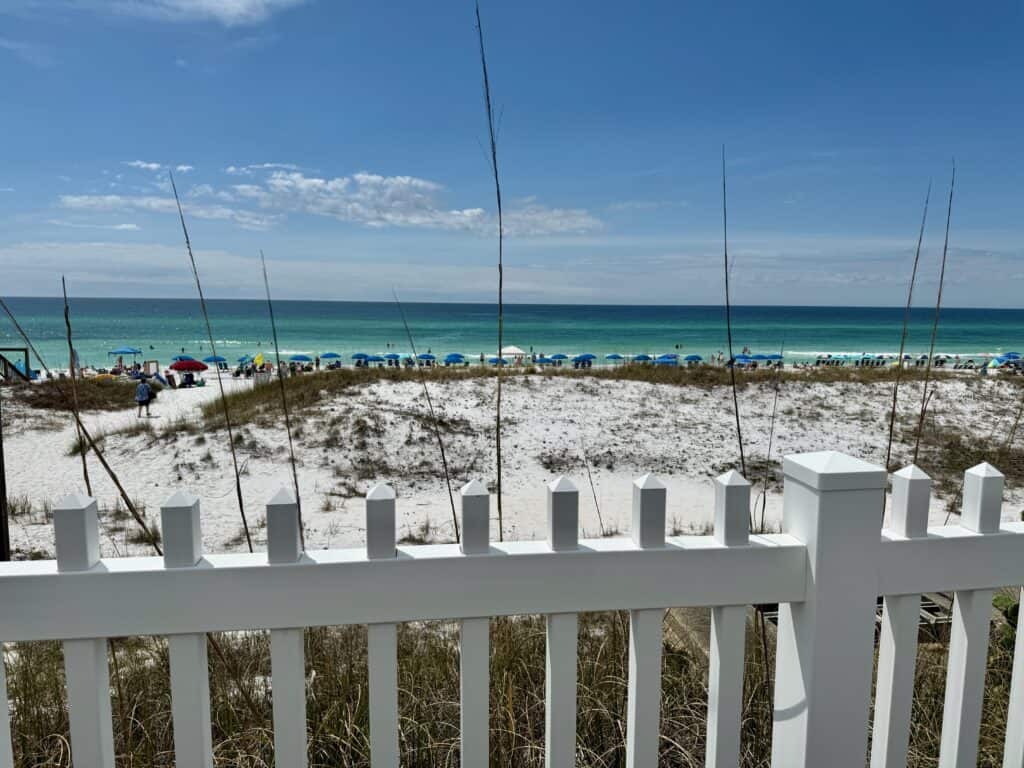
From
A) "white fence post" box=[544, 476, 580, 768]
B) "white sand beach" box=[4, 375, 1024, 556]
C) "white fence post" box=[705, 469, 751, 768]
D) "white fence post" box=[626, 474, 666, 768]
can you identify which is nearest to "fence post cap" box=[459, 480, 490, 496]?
"white fence post" box=[544, 476, 580, 768]

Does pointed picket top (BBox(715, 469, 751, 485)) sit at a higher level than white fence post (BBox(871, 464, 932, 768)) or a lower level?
higher

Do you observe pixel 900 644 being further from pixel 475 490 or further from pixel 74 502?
pixel 74 502

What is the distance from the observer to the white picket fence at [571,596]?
3.71 feet

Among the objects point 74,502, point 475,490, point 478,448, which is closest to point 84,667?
point 74,502

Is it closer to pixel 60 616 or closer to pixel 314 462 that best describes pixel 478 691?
pixel 60 616

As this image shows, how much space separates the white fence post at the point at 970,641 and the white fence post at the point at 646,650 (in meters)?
0.63

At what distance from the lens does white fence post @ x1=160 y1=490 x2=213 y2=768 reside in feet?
3.69

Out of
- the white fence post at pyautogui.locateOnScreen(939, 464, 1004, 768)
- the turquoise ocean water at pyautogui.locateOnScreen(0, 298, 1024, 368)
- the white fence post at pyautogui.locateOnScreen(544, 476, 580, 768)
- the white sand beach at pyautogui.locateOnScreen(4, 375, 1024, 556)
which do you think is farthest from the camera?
the turquoise ocean water at pyautogui.locateOnScreen(0, 298, 1024, 368)

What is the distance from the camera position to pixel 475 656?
48.0 inches

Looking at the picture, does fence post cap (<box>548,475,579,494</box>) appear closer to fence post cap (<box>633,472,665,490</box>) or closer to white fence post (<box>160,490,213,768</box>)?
fence post cap (<box>633,472,665,490</box>)

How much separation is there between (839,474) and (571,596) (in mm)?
523

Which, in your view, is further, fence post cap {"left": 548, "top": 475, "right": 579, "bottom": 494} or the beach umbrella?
the beach umbrella

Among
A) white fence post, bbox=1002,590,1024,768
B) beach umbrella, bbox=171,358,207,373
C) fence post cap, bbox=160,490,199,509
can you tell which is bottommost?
beach umbrella, bbox=171,358,207,373

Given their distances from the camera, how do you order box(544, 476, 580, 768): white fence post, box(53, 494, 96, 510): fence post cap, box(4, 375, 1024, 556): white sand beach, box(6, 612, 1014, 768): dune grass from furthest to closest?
box(4, 375, 1024, 556): white sand beach → box(6, 612, 1014, 768): dune grass → box(544, 476, 580, 768): white fence post → box(53, 494, 96, 510): fence post cap
